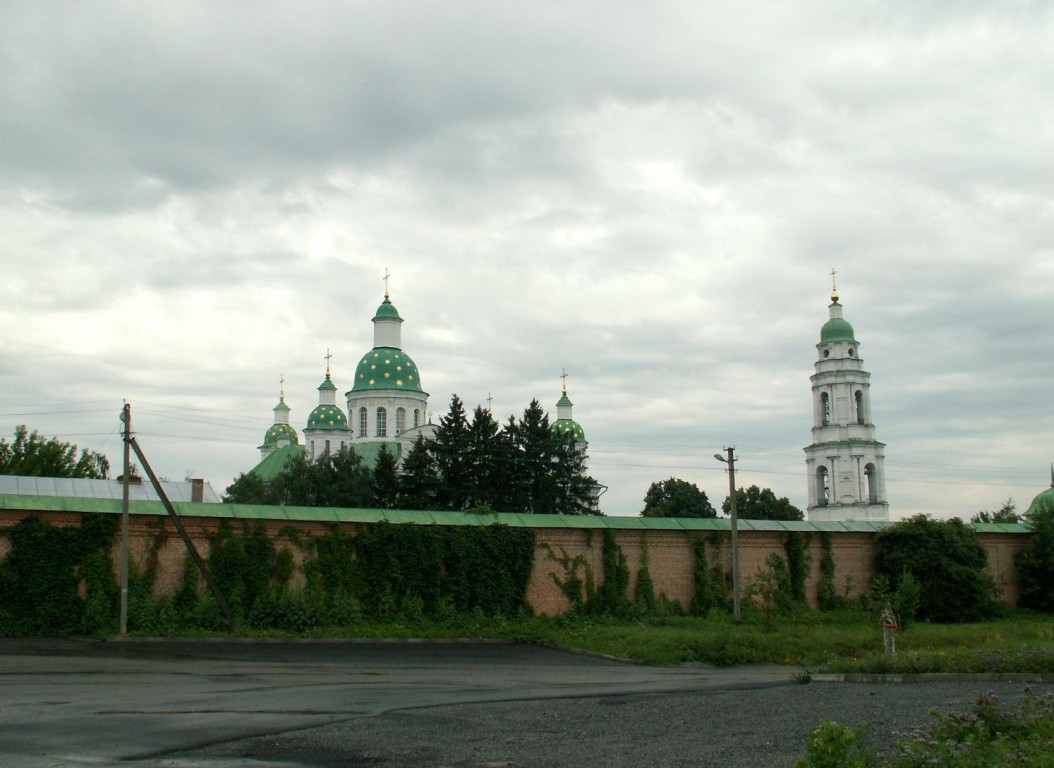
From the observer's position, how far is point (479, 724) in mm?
12289

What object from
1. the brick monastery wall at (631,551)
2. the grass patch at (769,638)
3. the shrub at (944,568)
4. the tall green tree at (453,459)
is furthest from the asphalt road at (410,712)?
the tall green tree at (453,459)

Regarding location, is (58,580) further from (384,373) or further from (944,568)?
(384,373)

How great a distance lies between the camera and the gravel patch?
990 cm

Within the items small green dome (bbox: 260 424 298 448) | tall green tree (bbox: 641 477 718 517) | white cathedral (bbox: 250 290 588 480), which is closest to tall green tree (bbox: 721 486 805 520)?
tall green tree (bbox: 641 477 718 517)

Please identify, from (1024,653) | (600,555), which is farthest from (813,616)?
(1024,653)

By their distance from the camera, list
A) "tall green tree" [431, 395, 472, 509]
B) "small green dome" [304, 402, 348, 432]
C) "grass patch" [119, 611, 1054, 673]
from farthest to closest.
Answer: "small green dome" [304, 402, 348, 432]
"tall green tree" [431, 395, 472, 509]
"grass patch" [119, 611, 1054, 673]

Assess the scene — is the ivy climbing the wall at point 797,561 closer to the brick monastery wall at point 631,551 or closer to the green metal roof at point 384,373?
the brick monastery wall at point 631,551

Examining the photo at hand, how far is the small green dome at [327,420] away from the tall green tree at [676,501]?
83.2ft

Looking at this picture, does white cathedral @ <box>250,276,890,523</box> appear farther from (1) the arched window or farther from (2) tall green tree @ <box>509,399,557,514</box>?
(2) tall green tree @ <box>509,399,557,514</box>

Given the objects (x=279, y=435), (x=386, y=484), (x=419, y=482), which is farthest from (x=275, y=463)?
(x=419, y=482)

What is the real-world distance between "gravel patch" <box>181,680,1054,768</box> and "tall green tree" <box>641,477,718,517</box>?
60.7 meters

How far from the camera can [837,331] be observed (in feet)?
240

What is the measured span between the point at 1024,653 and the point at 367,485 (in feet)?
157

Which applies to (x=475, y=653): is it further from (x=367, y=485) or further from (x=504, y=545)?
(x=367, y=485)
